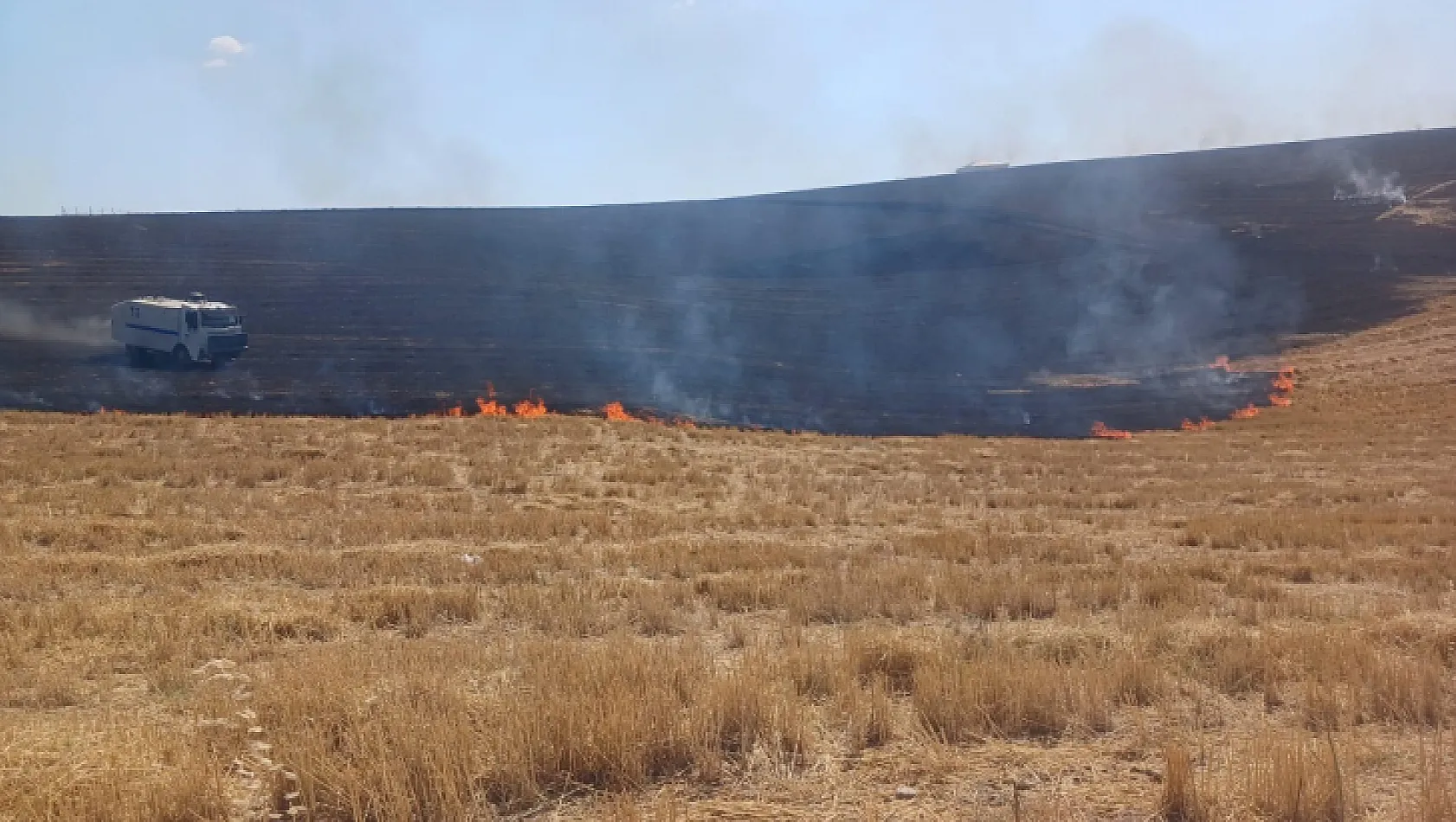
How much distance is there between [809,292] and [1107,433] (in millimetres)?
25922

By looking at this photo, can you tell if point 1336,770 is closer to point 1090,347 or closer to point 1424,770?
point 1424,770

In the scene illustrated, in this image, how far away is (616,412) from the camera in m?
37.6

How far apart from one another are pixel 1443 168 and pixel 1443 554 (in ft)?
227

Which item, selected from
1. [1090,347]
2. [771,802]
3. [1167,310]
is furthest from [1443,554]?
[1167,310]

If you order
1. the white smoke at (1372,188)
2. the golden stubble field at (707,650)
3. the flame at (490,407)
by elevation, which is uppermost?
the white smoke at (1372,188)

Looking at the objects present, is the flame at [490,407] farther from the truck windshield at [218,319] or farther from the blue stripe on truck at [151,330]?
the blue stripe on truck at [151,330]

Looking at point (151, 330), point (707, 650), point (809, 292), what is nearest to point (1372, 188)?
point (809, 292)

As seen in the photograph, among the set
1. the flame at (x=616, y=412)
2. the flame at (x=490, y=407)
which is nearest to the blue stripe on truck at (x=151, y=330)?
the flame at (x=490, y=407)

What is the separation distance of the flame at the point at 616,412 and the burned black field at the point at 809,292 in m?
0.60

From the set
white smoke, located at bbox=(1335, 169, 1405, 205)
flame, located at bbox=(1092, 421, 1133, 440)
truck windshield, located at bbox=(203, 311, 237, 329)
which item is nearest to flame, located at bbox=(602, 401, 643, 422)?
Result: truck windshield, located at bbox=(203, 311, 237, 329)

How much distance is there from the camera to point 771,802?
466cm

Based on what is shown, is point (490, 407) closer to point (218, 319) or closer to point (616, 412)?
point (616, 412)

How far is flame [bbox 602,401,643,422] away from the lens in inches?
1427

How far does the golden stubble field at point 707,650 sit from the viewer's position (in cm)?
468
